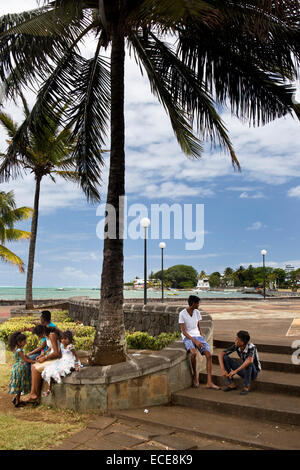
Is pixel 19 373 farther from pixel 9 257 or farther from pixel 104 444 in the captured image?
pixel 9 257

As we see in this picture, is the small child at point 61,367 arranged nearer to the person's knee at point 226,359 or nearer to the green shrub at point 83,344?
the person's knee at point 226,359

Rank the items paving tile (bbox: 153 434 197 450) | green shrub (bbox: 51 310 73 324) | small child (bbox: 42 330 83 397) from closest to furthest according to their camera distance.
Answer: paving tile (bbox: 153 434 197 450) < small child (bbox: 42 330 83 397) < green shrub (bbox: 51 310 73 324)

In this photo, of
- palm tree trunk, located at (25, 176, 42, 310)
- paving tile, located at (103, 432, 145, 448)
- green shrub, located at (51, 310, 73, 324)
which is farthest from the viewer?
palm tree trunk, located at (25, 176, 42, 310)

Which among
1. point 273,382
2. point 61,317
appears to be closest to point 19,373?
point 273,382

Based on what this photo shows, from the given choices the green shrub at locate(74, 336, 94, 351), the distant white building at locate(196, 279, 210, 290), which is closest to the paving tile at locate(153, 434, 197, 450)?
the green shrub at locate(74, 336, 94, 351)

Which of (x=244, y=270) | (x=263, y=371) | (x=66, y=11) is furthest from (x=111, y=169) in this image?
(x=244, y=270)

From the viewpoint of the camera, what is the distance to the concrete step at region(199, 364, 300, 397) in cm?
595

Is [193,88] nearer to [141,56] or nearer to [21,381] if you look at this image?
[141,56]

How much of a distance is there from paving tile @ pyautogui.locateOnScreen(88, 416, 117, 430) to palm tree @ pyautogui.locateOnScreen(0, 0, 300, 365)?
1.40m

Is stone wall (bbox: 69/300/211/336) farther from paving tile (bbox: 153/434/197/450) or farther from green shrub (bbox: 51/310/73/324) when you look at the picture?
paving tile (bbox: 153/434/197/450)

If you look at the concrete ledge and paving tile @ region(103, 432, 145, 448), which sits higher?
the concrete ledge

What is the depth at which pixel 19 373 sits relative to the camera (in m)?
6.37

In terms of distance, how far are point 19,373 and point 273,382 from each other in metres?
3.92

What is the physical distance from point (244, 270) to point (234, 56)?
122 meters
